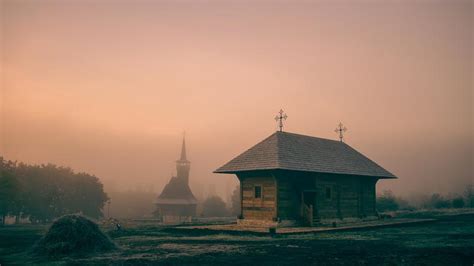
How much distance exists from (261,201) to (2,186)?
3209 cm

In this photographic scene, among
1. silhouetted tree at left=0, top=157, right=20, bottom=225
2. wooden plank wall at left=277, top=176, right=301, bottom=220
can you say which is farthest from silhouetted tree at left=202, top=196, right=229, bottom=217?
wooden plank wall at left=277, top=176, right=301, bottom=220

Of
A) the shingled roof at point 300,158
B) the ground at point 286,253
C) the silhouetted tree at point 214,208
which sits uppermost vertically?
the shingled roof at point 300,158

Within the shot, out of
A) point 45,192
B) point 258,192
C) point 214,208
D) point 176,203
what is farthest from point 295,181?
point 214,208

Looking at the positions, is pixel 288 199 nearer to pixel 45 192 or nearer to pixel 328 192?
pixel 328 192

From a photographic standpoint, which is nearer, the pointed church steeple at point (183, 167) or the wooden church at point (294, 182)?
the wooden church at point (294, 182)

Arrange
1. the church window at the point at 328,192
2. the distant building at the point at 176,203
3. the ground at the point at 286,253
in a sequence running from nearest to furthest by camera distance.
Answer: the ground at the point at 286,253, the church window at the point at 328,192, the distant building at the point at 176,203

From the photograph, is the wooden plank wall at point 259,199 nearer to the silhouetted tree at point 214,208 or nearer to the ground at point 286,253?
the ground at point 286,253

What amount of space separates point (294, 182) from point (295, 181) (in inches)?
5.0

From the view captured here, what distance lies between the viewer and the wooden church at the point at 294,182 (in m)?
26.9

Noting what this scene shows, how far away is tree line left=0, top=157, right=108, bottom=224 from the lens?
152 ft

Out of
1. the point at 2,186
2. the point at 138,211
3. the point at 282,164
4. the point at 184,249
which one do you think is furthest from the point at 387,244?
the point at 138,211

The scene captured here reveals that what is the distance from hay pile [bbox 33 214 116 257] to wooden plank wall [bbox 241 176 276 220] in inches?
499

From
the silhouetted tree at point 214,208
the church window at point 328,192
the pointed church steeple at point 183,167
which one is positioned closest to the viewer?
the church window at point 328,192

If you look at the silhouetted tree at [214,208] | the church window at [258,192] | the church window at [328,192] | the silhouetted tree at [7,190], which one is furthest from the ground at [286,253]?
the silhouetted tree at [214,208]
